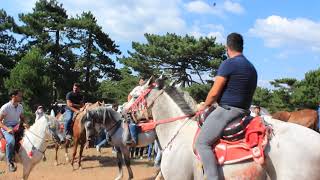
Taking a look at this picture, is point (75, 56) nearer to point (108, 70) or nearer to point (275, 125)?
point (108, 70)

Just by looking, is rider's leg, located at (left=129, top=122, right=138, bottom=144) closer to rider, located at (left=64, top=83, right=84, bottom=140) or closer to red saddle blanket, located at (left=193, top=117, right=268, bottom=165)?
rider, located at (left=64, top=83, right=84, bottom=140)

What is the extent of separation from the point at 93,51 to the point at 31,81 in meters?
12.6

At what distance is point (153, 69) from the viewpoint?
3753 cm

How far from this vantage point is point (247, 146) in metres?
5.43

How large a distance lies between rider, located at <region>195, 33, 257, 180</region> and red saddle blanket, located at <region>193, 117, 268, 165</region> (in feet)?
0.34

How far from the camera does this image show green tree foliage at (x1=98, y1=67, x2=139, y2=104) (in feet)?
124

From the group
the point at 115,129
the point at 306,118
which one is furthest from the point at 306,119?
the point at 115,129

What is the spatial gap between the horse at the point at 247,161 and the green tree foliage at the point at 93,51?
1336 inches

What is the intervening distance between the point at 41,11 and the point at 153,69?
11.3 m

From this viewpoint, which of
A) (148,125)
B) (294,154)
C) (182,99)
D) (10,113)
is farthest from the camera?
(10,113)

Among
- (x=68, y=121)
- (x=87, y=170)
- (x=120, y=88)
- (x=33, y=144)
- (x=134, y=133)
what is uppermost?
(x=120, y=88)

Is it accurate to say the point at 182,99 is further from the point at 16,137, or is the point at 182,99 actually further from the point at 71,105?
the point at 71,105

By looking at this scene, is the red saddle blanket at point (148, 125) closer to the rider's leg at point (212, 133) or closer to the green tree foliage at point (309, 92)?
the rider's leg at point (212, 133)

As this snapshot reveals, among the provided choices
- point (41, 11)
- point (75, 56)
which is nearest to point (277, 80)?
point (75, 56)
